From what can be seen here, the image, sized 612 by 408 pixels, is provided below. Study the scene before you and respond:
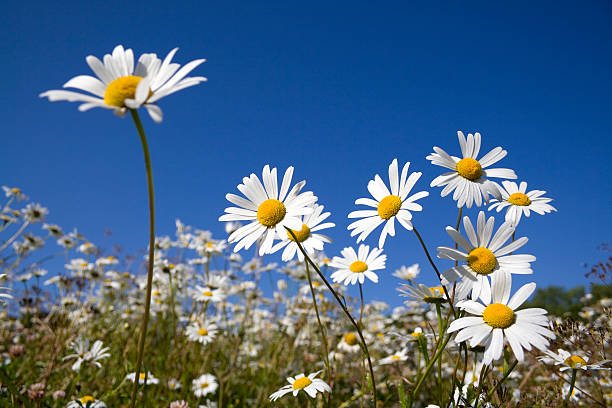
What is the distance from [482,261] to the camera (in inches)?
52.7

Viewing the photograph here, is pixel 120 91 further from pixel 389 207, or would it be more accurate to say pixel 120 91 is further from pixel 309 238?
pixel 389 207

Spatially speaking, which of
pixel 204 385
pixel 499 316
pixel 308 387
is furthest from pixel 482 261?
pixel 204 385

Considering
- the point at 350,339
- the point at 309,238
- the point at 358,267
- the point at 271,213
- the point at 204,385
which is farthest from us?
the point at 350,339

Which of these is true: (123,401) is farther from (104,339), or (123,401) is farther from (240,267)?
(240,267)

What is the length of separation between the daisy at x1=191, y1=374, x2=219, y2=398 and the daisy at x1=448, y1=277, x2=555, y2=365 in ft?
8.26

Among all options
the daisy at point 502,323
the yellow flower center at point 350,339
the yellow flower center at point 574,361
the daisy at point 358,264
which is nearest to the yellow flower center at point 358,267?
the daisy at point 358,264

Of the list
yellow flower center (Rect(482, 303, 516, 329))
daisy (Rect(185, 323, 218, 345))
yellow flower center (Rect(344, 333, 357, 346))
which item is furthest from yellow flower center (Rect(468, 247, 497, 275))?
daisy (Rect(185, 323, 218, 345))

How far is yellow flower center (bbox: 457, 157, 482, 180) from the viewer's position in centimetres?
159

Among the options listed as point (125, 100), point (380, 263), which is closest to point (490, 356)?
point (380, 263)

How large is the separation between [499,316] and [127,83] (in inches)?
46.6

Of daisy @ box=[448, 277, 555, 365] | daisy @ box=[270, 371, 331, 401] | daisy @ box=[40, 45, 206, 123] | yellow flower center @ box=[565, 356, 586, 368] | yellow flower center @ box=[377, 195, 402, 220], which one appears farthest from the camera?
yellow flower center @ box=[565, 356, 586, 368]

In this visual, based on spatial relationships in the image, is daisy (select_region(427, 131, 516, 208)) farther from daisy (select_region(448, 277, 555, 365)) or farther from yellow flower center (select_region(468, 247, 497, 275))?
daisy (select_region(448, 277, 555, 365))

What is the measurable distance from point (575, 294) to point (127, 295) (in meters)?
27.8

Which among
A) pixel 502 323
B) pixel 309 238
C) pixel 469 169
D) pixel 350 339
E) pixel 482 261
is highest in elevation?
pixel 469 169
